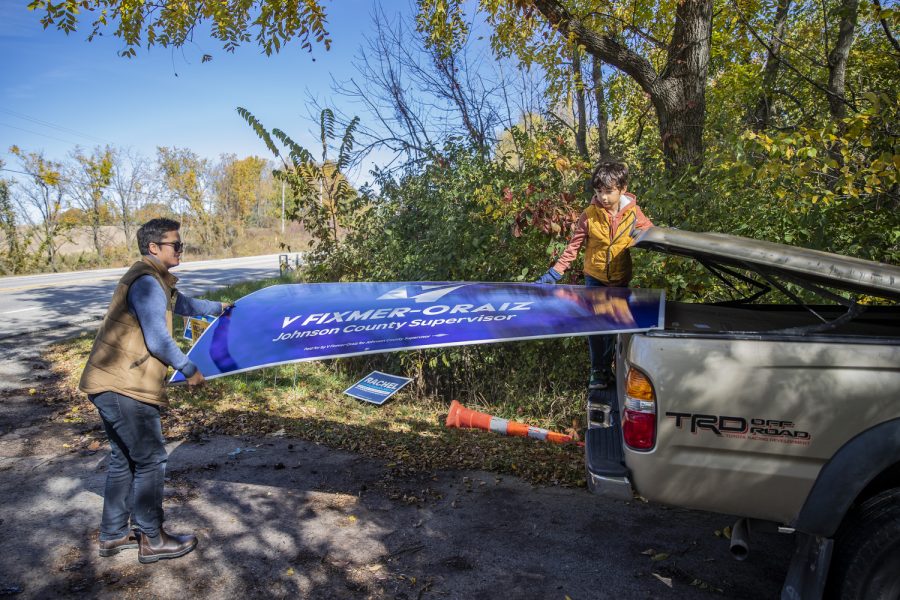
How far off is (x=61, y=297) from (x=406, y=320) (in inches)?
626

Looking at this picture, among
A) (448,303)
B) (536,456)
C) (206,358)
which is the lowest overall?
(536,456)

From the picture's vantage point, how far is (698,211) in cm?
577

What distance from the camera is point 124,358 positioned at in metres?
3.34

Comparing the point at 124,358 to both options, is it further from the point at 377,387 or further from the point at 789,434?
the point at 377,387

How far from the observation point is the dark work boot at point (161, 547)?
11.3ft

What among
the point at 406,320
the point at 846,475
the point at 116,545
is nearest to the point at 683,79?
the point at 406,320

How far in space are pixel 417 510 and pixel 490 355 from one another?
3.09 meters

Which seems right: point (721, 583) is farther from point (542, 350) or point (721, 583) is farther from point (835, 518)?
point (542, 350)

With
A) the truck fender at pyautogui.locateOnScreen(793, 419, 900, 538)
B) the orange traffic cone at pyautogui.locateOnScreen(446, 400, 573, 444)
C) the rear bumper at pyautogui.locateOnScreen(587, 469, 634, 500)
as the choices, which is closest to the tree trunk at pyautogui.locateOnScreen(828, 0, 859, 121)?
the orange traffic cone at pyautogui.locateOnScreen(446, 400, 573, 444)

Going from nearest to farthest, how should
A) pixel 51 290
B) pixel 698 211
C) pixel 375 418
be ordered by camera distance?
pixel 698 211 < pixel 375 418 < pixel 51 290

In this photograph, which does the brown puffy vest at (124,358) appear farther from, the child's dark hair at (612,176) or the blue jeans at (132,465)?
the child's dark hair at (612,176)

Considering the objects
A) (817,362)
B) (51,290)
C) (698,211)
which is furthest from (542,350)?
(51,290)

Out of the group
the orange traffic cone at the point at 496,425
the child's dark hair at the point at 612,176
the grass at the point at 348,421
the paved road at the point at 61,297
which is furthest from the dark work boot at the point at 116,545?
the paved road at the point at 61,297

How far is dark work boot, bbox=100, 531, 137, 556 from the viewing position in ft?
11.5
